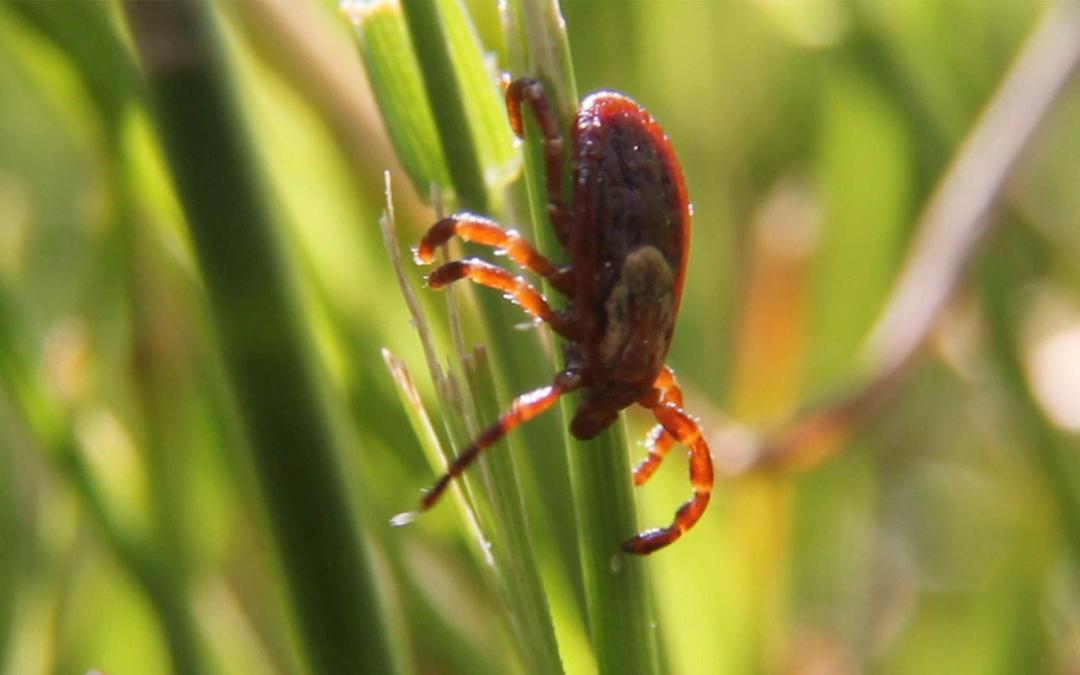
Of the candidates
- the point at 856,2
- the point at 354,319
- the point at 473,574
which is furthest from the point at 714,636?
the point at 856,2

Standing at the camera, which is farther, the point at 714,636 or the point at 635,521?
the point at 714,636

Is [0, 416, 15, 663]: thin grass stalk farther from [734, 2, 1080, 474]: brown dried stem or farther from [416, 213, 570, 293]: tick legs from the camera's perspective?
[734, 2, 1080, 474]: brown dried stem

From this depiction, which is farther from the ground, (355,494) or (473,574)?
(473,574)

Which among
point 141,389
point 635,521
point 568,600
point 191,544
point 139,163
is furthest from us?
point 141,389

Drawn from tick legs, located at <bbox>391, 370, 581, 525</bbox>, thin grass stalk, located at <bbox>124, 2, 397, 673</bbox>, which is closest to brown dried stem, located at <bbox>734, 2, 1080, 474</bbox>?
tick legs, located at <bbox>391, 370, 581, 525</bbox>

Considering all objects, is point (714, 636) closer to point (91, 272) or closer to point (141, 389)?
Answer: point (141, 389)

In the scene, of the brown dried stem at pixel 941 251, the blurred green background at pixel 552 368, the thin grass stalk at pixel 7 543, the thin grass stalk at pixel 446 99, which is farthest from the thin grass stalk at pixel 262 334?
the brown dried stem at pixel 941 251

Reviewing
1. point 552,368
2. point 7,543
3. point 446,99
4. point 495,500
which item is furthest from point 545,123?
point 7,543
